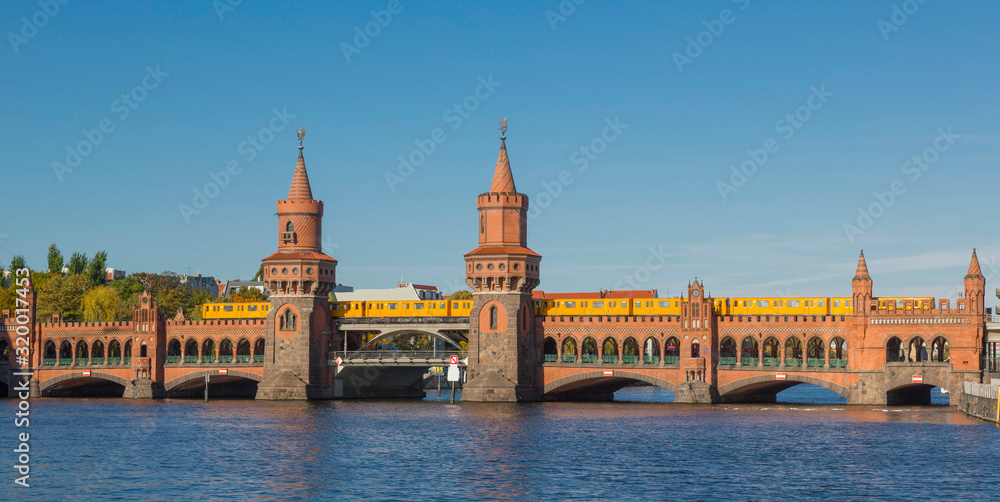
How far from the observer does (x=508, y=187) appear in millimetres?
127500

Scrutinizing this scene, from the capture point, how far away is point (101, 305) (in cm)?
17525

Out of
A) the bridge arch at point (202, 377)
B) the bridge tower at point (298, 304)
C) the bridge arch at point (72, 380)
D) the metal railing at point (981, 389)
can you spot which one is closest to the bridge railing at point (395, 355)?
the bridge tower at point (298, 304)

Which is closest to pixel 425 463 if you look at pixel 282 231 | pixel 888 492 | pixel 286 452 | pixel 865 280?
pixel 286 452

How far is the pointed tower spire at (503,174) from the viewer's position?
128 meters

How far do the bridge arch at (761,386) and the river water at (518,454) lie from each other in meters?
2.43

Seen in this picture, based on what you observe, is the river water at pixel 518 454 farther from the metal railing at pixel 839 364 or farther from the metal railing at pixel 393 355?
the metal railing at pixel 393 355

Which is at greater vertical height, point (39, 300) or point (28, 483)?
point (39, 300)

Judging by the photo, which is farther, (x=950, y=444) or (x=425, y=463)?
(x=950, y=444)

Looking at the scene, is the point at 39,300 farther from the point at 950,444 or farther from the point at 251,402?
the point at 950,444

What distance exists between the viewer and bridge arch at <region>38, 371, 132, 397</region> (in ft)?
477

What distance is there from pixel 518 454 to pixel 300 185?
220ft

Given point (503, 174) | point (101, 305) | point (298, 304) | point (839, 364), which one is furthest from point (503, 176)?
point (101, 305)

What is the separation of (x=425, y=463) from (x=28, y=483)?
898 inches

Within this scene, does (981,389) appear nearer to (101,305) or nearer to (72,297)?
(101,305)
